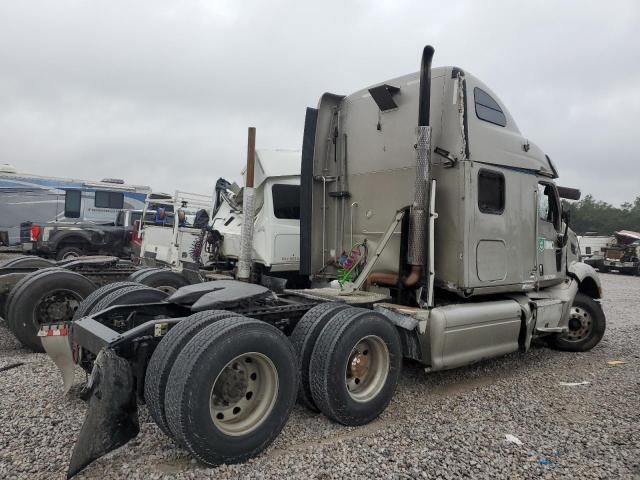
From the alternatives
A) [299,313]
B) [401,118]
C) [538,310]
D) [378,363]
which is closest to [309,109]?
[401,118]

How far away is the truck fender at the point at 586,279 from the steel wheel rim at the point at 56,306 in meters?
6.66

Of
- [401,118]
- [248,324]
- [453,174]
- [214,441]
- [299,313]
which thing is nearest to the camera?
[214,441]

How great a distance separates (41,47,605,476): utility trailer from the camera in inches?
120

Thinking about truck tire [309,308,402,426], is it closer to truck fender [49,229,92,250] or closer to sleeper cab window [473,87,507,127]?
sleeper cab window [473,87,507,127]

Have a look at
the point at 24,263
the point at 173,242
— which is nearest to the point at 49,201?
the point at 173,242

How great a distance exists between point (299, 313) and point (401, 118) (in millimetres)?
2613

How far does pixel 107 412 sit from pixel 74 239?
43.8 feet

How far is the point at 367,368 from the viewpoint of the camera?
414cm

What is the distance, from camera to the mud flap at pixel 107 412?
2.80m

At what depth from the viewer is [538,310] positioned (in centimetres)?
569

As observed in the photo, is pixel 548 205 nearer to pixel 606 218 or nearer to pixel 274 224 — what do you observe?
pixel 274 224

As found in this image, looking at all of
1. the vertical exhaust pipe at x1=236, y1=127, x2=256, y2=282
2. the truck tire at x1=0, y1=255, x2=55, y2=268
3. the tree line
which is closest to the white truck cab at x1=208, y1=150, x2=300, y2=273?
the vertical exhaust pipe at x1=236, y1=127, x2=256, y2=282

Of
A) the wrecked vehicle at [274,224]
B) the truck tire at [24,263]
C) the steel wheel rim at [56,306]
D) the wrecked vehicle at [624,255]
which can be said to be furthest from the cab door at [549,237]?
the wrecked vehicle at [624,255]

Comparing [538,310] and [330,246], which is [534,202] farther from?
[330,246]
